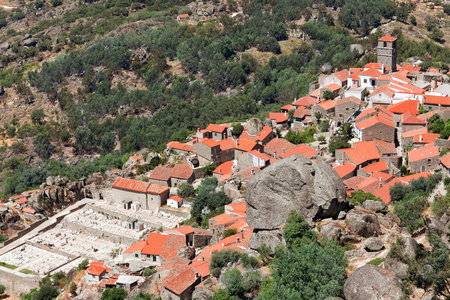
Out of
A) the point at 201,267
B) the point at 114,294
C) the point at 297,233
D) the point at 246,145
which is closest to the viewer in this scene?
the point at 297,233

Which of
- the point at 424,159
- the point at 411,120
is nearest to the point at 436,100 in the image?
the point at 411,120

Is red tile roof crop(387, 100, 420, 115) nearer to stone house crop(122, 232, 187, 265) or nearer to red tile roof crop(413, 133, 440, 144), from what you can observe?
red tile roof crop(413, 133, 440, 144)

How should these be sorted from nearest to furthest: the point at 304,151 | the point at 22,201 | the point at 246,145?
the point at 304,151, the point at 246,145, the point at 22,201

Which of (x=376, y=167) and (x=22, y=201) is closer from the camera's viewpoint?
(x=376, y=167)

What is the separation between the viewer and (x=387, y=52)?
199ft

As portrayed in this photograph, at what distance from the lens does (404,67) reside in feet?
204

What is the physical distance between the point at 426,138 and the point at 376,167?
436cm

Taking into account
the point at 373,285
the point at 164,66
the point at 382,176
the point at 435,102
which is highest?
the point at 373,285

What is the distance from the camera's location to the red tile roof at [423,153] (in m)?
42.0

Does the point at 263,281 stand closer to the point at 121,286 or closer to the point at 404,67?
the point at 121,286

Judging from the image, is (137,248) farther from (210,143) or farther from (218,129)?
(218,129)

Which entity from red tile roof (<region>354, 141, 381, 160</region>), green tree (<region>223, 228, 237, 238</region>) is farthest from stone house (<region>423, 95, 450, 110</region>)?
green tree (<region>223, 228, 237, 238</region>)

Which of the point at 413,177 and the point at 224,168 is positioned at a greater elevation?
the point at 413,177

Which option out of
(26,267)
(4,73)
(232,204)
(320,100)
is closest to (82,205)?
(26,267)
